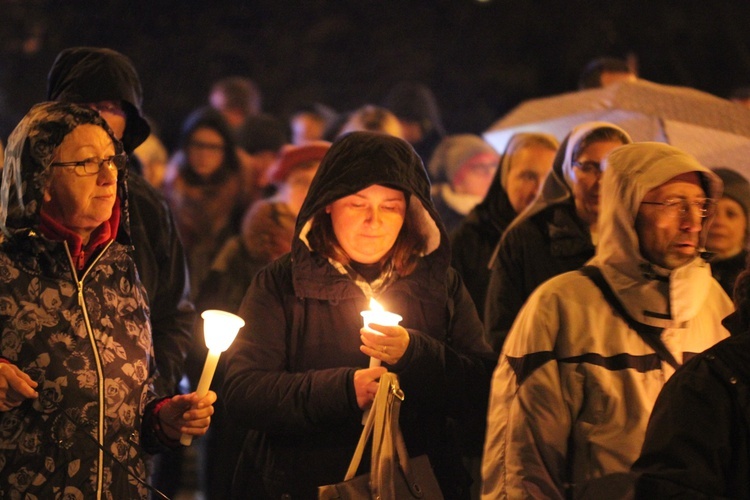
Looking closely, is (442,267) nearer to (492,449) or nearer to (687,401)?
(492,449)

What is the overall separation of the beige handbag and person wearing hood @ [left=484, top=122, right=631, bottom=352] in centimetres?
133

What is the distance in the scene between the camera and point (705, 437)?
11.9 ft

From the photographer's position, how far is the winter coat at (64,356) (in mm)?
4141

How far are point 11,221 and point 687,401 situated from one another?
92.9 inches

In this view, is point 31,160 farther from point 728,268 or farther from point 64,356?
point 728,268

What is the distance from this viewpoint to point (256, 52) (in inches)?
650

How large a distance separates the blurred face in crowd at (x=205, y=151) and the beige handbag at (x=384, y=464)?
5181mm

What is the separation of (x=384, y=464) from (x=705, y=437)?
1237 millimetres

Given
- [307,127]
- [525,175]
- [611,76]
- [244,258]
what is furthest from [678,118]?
[307,127]

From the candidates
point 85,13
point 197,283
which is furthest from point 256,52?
point 197,283

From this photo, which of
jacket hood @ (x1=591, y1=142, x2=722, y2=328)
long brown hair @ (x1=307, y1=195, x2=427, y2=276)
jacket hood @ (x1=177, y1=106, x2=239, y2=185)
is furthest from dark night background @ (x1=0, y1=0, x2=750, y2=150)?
jacket hood @ (x1=591, y1=142, x2=722, y2=328)

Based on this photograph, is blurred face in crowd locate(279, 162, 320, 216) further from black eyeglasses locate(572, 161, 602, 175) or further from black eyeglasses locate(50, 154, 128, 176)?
black eyeglasses locate(50, 154, 128, 176)

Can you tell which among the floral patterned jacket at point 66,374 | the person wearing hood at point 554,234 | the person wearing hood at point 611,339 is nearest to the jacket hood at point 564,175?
the person wearing hood at point 554,234

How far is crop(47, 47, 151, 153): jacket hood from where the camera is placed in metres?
5.57
